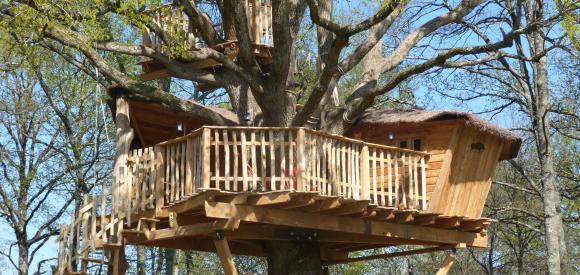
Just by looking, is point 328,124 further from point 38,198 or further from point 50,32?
point 38,198

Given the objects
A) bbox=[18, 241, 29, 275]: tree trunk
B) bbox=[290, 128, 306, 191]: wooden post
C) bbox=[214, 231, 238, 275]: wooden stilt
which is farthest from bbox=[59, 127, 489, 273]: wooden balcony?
bbox=[18, 241, 29, 275]: tree trunk

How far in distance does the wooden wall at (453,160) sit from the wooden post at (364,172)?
197 centimetres

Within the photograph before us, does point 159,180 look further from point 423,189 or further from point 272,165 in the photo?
point 423,189

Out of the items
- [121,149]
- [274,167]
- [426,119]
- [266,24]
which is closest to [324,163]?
[274,167]

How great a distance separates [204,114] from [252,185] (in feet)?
9.01

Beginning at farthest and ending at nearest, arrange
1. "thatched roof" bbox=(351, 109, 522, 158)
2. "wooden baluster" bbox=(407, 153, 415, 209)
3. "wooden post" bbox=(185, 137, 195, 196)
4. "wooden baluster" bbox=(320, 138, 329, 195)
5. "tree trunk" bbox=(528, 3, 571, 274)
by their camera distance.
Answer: "tree trunk" bbox=(528, 3, 571, 274) → "thatched roof" bbox=(351, 109, 522, 158) → "wooden baluster" bbox=(407, 153, 415, 209) → "wooden baluster" bbox=(320, 138, 329, 195) → "wooden post" bbox=(185, 137, 195, 196)

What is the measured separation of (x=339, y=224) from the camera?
47.9 ft

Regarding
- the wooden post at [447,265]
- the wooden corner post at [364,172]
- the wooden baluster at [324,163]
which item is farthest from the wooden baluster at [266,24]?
the wooden post at [447,265]

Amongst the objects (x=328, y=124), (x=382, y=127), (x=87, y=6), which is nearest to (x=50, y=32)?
(x=87, y=6)

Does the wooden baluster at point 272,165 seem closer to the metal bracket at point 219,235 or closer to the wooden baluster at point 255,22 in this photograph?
the metal bracket at point 219,235

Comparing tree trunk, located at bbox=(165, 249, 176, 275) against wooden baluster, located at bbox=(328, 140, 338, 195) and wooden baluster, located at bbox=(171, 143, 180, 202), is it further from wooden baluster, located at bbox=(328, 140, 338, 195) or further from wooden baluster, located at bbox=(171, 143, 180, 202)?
wooden baluster, located at bbox=(328, 140, 338, 195)

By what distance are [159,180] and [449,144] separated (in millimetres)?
5532

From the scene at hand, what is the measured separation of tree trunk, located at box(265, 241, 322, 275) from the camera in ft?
51.4

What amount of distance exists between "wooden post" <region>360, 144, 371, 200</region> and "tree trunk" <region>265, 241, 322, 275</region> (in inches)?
85.1
